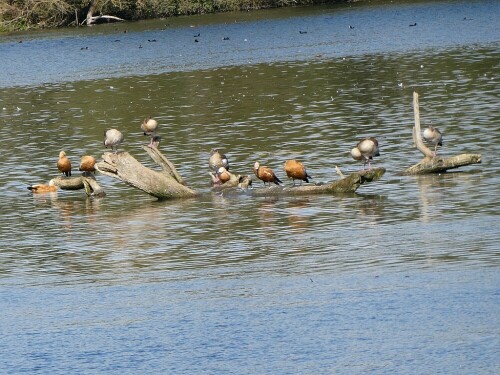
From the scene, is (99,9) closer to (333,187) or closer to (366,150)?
(366,150)

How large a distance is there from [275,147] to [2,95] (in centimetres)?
2251

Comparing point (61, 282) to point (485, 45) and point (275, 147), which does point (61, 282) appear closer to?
point (275, 147)

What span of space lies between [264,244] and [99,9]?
71864mm

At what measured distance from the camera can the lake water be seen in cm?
1213

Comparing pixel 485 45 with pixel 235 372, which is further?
pixel 485 45

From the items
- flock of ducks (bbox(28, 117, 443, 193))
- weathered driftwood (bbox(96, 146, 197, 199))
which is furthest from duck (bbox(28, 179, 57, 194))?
weathered driftwood (bbox(96, 146, 197, 199))

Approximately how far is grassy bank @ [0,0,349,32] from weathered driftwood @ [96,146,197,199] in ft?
214

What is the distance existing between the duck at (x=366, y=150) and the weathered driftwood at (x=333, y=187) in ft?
3.70

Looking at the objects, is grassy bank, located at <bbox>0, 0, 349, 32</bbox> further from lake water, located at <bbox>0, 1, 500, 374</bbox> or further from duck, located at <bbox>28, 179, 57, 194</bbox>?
duck, located at <bbox>28, 179, 57, 194</bbox>

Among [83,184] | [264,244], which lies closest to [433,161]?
[264,244]

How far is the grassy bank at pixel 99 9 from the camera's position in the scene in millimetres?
85438

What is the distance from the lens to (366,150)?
2141cm

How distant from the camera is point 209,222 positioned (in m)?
18.9

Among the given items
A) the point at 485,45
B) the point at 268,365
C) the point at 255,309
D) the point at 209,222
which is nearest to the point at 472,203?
the point at 209,222
